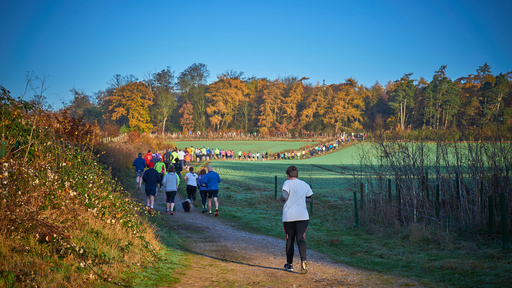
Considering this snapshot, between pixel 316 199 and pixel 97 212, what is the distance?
12.5 metres

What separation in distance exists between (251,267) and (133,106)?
2974 inches

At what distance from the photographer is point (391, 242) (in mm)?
10539

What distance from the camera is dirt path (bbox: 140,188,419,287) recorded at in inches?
258

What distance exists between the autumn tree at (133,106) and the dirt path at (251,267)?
7010 cm

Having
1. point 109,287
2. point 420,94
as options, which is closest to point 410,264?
point 109,287

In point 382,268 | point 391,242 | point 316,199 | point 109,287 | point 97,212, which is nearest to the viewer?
point 109,287

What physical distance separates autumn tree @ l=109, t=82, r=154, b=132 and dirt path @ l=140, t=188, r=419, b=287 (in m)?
70.1

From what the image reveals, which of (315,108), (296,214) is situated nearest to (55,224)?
(296,214)

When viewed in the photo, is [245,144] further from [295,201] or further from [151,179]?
[295,201]

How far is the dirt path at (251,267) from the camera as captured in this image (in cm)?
655

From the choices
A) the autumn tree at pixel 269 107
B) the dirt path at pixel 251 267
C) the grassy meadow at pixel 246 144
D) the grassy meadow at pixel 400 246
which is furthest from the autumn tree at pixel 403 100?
the dirt path at pixel 251 267

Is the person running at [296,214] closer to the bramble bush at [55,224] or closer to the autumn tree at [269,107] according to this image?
the bramble bush at [55,224]

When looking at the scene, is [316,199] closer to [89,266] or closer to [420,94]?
[89,266]

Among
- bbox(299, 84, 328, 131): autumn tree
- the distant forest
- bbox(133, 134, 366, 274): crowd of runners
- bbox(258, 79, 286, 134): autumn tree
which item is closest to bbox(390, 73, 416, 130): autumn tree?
the distant forest
